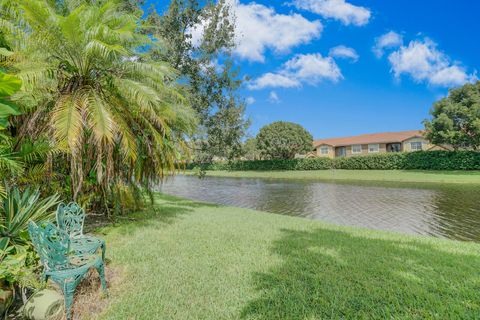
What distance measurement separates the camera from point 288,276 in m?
4.27

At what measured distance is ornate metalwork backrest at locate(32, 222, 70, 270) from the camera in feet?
9.93

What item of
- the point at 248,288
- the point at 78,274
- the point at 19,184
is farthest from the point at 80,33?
the point at 248,288

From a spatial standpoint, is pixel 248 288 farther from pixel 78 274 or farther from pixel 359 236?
pixel 359 236

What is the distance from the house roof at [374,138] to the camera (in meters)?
45.5

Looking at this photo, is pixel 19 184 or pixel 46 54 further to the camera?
pixel 46 54

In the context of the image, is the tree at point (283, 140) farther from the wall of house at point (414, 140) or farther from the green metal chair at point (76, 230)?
the green metal chair at point (76, 230)

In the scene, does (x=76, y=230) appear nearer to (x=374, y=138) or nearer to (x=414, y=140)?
(x=414, y=140)

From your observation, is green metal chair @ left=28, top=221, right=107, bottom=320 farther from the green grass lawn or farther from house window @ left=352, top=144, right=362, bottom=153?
house window @ left=352, top=144, right=362, bottom=153

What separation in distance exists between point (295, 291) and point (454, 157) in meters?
35.3

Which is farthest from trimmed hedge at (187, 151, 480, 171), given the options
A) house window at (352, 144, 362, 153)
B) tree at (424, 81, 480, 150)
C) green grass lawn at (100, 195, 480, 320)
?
green grass lawn at (100, 195, 480, 320)

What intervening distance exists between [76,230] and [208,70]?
9.55 meters

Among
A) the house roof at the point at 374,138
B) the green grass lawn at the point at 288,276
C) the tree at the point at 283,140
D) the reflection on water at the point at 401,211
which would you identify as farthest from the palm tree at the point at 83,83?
the house roof at the point at 374,138

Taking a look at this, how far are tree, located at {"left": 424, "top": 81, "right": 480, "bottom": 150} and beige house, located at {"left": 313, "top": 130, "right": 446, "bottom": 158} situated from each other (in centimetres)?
949

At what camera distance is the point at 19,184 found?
5.96 m
